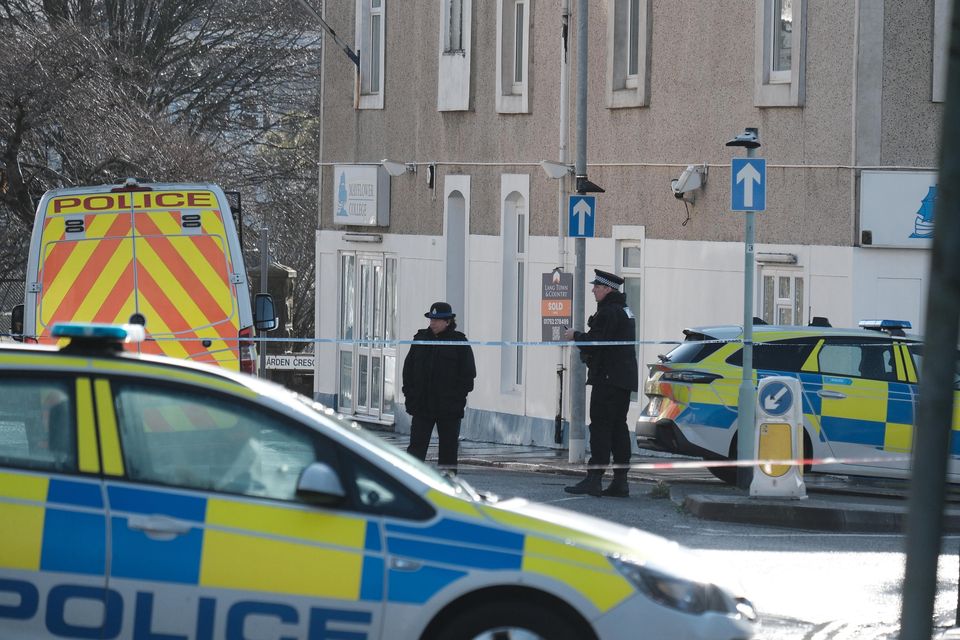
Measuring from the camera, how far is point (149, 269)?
12820 millimetres

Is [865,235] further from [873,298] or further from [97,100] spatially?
[97,100]

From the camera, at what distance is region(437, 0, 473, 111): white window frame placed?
23984 millimetres

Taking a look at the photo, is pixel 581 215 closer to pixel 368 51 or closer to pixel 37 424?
pixel 368 51

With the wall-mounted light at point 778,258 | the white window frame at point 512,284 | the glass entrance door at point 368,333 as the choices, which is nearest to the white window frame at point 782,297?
the wall-mounted light at point 778,258

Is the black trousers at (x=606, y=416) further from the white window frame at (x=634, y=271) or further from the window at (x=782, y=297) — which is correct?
the white window frame at (x=634, y=271)

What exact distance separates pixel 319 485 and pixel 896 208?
1253cm

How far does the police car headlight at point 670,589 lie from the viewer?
6.10 m

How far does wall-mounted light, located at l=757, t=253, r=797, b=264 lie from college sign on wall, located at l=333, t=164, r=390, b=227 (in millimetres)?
8687

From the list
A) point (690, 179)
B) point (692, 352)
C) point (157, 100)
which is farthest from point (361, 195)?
point (692, 352)

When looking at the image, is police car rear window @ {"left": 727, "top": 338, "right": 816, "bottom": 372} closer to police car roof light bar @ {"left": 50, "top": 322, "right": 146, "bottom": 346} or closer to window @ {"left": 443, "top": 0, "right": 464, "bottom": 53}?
police car roof light bar @ {"left": 50, "top": 322, "right": 146, "bottom": 346}

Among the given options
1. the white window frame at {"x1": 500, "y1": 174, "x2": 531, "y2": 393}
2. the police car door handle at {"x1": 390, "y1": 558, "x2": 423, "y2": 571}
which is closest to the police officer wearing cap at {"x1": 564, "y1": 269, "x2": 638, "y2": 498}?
the police car door handle at {"x1": 390, "y1": 558, "x2": 423, "y2": 571}

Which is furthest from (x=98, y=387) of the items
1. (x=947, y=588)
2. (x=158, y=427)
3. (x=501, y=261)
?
(x=501, y=261)

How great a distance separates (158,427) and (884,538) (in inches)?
302

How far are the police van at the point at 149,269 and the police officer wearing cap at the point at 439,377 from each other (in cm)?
200
